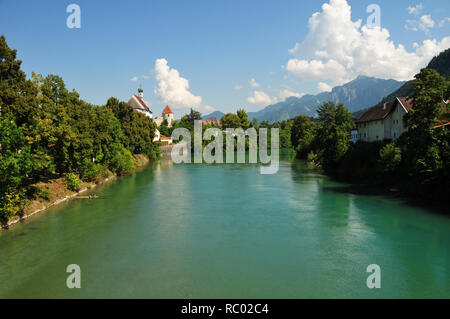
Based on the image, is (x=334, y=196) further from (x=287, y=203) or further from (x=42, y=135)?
(x=42, y=135)

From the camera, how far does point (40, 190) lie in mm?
20312

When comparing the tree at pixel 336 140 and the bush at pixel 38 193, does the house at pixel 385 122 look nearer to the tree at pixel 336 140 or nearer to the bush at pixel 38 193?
the tree at pixel 336 140

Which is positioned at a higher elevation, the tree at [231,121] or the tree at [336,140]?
the tree at [231,121]

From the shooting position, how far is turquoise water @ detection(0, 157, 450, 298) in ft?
35.2

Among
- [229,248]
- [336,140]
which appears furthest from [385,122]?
[229,248]

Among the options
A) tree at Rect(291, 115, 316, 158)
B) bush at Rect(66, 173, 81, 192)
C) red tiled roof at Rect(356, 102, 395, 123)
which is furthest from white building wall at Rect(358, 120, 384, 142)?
bush at Rect(66, 173, 81, 192)

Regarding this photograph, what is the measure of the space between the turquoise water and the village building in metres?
11.9

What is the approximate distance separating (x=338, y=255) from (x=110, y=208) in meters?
15.2

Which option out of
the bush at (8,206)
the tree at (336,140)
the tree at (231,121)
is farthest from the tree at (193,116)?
the bush at (8,206)

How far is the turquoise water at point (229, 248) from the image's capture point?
10.7 m

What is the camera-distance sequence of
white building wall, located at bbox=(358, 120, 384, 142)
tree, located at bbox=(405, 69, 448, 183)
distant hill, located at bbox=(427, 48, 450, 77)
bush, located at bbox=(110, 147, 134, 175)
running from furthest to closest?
distant hill, located at bbox=(427, 48, 450, 77), white building wall, located at bbox=(358, 120, 384, 142), bush, located at bbox=(110, 147, 134, 175), tree, located at bbox=(405, 69, 448, 183)

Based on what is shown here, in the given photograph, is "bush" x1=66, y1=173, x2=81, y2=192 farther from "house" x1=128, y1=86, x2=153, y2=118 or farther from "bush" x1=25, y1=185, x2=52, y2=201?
"house" x1=128, y1=86, x2=153, y2=118

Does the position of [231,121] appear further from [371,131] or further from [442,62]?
[442,62]
